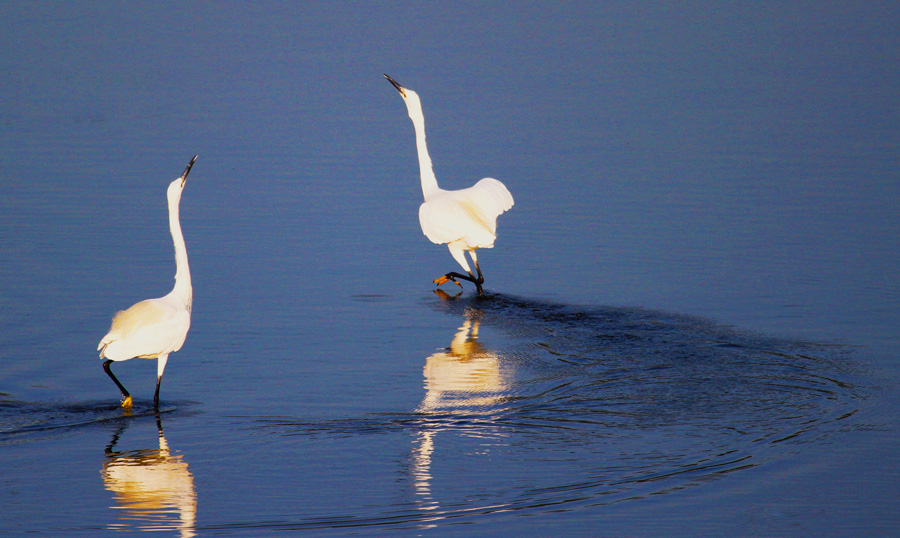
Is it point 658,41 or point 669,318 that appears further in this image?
point 658,41

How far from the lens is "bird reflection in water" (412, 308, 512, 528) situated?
7.09m

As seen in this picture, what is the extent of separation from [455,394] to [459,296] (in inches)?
142

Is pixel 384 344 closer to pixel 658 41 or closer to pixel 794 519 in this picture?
pixel 794 519

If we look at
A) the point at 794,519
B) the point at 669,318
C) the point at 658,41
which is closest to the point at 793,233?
the point at 669,318

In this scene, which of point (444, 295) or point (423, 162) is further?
point (423, 162)

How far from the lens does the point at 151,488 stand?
6.92 m

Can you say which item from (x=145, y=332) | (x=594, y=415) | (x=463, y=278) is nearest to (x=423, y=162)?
(x=463, y=278)

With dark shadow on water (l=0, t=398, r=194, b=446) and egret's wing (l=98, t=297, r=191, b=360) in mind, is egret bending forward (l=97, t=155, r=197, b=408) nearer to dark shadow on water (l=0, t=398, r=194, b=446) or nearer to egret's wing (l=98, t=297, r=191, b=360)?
egret's wing (l=98, t=297, r=191, b=360)

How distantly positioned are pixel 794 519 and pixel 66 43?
24677 mm

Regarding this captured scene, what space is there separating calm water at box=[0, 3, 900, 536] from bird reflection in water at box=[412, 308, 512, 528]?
44mm

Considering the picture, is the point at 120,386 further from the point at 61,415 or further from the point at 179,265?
the point at 179,265

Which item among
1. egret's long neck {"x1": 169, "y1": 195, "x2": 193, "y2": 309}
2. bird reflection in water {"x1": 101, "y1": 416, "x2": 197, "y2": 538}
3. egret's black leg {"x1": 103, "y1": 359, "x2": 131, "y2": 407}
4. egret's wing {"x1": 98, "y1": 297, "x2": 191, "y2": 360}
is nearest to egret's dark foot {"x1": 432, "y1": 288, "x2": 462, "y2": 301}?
egret's long neck {"x1": 169, "y1": 195, "x2": 193, "y2": 309}

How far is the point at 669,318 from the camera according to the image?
10734 mm

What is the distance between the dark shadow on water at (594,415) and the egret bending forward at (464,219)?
1.29 m
